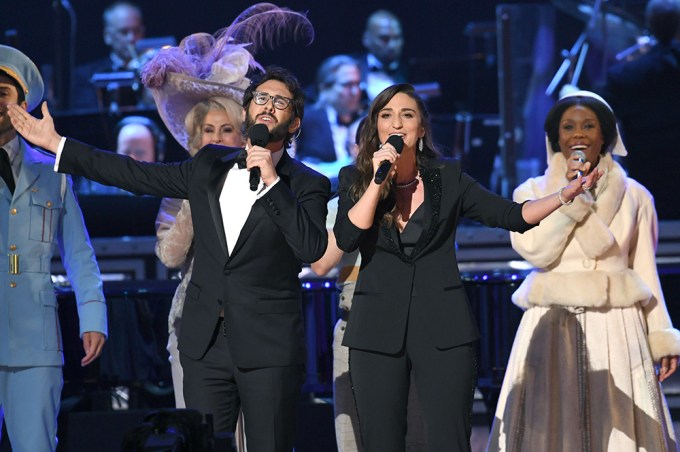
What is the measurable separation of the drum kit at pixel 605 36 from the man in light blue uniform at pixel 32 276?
15.6 feet

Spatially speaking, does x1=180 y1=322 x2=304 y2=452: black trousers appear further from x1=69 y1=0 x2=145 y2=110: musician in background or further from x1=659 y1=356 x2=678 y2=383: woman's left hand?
x1=69 y1=0 x2=145 y2=110: musician in background

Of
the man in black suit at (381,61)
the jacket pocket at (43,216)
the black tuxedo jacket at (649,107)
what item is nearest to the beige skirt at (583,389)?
the jacket pocket at (43,216)

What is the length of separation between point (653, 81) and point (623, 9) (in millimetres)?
589

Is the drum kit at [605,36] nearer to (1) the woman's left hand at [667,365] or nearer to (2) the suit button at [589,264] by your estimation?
(2) the suit button at [589,264]

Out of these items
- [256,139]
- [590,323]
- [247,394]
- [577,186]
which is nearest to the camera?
[256,139]

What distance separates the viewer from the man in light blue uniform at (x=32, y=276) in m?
4.04

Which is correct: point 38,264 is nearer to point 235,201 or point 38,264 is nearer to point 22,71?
point 22,71

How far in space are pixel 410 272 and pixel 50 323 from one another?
1.50 m

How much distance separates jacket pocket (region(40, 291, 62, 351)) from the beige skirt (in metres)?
2.00

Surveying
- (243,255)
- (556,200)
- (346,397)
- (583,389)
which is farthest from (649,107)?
(243,255)

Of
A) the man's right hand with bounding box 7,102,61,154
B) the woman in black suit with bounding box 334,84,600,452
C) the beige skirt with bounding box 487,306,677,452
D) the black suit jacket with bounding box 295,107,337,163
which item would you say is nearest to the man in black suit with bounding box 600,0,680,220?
the black suit jacket with bounding box 295,107,337,163

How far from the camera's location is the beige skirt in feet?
15.1

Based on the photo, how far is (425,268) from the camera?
11.9 ft

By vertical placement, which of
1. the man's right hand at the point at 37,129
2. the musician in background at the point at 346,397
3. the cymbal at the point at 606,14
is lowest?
the musician in background at the point at 346,397
